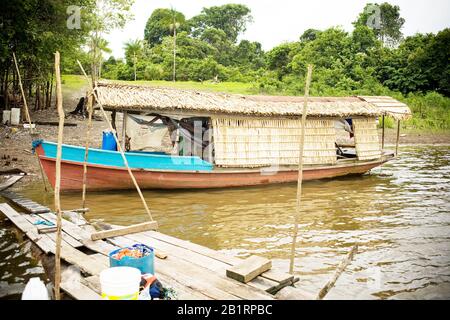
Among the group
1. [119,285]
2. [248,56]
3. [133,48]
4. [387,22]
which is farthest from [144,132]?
[387,22]

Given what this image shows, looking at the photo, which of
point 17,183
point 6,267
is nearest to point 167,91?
point 17,183

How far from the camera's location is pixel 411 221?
772 cm

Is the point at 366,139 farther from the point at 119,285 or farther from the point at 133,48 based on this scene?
the point at 133,48

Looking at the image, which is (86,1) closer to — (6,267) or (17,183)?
(17,183)

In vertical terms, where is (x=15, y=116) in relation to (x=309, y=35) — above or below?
below

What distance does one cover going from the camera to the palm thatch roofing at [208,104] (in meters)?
9.47

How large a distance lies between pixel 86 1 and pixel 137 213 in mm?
13117

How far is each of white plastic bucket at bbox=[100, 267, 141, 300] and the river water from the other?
1.91 meters

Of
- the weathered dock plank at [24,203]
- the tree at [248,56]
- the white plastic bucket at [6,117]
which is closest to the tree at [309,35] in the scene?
the tree at [248,56]

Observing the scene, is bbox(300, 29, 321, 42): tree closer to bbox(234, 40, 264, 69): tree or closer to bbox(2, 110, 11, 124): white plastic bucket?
bbox(234, 40, 264, 69): tree

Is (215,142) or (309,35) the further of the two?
(309,35)

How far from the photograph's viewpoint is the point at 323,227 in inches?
291

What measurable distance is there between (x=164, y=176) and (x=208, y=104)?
234 cm

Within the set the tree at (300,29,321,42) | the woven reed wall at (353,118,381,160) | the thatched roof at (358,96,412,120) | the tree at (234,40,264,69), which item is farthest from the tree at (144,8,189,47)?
the woven reed wall at (353,118,381,160)
